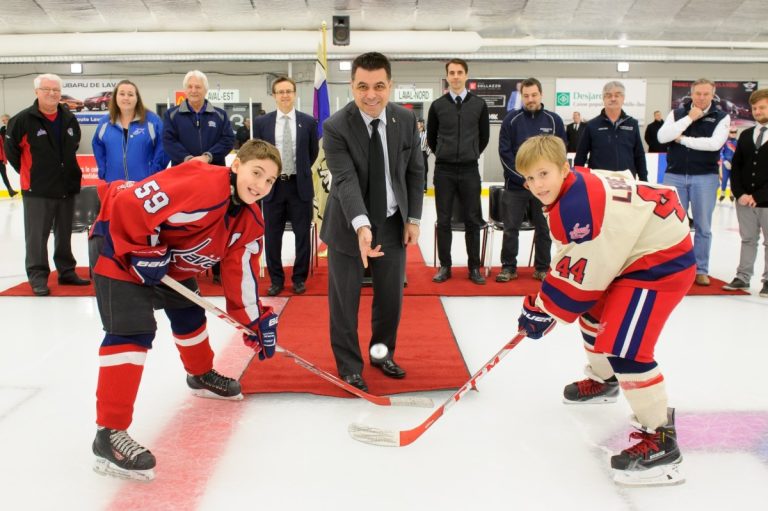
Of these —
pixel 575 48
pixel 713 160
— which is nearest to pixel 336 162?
pixel 713 160

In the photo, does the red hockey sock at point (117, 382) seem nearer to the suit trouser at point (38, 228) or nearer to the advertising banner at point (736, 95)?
the suit trouser at point (38, 228)

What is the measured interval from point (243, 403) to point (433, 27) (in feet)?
29.7

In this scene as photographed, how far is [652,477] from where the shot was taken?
180 cm

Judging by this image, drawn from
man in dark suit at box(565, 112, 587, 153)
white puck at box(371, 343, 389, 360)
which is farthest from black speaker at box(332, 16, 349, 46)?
white puck at box(371, 343, 389, 360)

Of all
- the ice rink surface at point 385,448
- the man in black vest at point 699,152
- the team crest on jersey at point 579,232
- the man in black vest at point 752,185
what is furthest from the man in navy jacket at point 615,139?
the team crest on jersey at point 579,232

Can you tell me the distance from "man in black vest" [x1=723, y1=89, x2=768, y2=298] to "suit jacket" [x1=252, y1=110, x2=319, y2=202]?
2.76m

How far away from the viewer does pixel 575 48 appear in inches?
417

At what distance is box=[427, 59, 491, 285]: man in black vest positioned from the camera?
4.23m

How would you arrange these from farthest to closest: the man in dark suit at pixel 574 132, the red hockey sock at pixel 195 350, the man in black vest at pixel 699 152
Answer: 1. the man in dark suit at pixel 574 132
2. the man in black vest at pixel 699 152
3. the red hockey sock at pixel 195 350

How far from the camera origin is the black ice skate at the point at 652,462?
1.80 metres

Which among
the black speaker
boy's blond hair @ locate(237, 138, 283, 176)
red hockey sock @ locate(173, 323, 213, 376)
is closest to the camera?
boy's blond hair @ locate(237, 138, 283, 176)

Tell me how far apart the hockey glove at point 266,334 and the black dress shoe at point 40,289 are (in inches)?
97.4

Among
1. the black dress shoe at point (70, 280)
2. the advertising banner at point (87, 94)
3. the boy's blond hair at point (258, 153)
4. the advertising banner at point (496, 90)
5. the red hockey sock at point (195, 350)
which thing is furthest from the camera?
the advertising banner at point (87, 94)

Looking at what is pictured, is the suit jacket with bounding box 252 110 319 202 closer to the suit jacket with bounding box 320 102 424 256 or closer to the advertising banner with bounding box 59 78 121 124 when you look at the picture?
the suit jacket with bounding box 320 102 424 256
